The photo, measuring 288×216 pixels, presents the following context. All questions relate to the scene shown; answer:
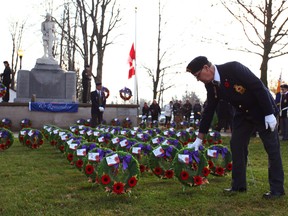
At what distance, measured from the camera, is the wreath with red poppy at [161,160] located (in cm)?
618

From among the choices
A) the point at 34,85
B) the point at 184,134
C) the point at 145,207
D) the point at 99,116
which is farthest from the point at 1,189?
the point at 34,85

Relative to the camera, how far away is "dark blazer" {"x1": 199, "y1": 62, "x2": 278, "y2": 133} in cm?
482

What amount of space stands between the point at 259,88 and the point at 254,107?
266 mm

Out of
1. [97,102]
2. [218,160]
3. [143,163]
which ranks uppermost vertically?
[97,102]

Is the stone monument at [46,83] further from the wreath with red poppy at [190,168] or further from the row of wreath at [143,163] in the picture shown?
the wreath with red poppy at [190,168]

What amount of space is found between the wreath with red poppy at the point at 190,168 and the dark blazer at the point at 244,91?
0.86 meters

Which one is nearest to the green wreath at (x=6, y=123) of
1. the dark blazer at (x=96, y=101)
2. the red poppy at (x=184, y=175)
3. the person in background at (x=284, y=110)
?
the dark blazer at (x=96, y=101)

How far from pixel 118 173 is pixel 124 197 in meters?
0.29

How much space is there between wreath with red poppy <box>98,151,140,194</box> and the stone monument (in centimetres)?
1597

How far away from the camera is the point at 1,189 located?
19.0 ft

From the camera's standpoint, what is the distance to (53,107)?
19.0 meters

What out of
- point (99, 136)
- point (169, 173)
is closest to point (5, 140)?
point (99, 136)

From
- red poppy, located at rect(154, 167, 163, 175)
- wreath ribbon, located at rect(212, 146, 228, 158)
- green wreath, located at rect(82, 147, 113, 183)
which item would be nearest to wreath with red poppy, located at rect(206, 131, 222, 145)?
wreath ribbon, located at rect(212, 146, 228, 158)

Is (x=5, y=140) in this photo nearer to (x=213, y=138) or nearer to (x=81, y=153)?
(x=81, y=153)
